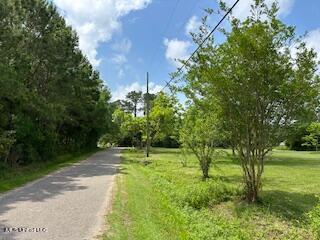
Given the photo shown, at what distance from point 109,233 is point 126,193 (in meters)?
5.33

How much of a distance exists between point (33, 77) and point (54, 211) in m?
21.2

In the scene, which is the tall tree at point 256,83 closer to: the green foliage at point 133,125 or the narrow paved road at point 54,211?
the narrow paved road at point 54,211

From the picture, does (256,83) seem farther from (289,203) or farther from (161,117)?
(161,117)

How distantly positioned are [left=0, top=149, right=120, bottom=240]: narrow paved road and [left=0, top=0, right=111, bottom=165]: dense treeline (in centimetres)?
629

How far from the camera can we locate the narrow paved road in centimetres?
729

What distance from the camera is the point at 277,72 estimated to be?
10.3m

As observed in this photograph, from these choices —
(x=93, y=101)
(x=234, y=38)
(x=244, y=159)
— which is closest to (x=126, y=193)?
(x=244, y=159)

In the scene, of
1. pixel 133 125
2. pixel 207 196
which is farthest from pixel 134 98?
pixel 207 196

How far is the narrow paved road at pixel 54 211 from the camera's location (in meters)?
7.29

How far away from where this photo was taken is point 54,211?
9484 millimetres

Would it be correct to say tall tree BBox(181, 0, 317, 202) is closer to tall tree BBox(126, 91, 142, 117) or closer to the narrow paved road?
the narrow paved road

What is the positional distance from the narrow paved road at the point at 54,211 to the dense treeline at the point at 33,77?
6291 millimetres

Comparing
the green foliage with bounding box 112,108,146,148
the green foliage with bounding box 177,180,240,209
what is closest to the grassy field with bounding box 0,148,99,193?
the green foliage with bounding box 177,180,240,209

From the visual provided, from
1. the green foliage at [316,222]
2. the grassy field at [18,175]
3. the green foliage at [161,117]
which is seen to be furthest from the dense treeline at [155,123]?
the green foliage at [316,222]
